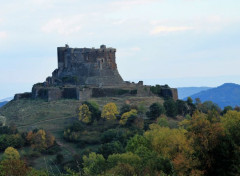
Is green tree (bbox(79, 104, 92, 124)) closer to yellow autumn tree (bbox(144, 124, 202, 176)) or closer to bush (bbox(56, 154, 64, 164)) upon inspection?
bush (bbox(56, 154, 64, 164))

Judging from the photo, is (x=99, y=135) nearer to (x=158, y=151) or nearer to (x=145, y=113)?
(x=145, y=113)

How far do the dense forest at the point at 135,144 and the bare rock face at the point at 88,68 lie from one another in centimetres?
1321

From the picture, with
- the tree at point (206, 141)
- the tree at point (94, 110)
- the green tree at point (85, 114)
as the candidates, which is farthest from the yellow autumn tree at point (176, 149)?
the tree at point (94, 110)

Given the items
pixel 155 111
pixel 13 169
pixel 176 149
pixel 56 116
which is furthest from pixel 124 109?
pixel 13 169

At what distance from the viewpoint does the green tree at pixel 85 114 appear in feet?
201

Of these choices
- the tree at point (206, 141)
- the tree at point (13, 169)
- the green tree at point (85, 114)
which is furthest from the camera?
the green tree at point (85, 114)

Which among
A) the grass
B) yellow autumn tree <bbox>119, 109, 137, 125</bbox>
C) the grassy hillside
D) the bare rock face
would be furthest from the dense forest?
the bare rock face

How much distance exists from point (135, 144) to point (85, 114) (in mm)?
21338

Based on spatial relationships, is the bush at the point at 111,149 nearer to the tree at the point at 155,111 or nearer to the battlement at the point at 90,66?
the tree at the point at 155,111

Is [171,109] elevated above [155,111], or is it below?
above

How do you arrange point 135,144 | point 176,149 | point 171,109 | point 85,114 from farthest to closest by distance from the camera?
point 171,109 < point 85,114 < point 135,144 < point 176,149

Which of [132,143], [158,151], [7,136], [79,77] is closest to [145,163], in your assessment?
[158,151]

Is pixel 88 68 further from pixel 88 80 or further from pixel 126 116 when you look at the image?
pixel 126 116

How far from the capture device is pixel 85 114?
61.5 m
